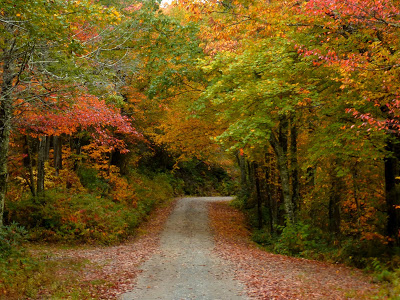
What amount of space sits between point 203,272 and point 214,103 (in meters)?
5.70

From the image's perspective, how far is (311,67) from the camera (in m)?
11.0

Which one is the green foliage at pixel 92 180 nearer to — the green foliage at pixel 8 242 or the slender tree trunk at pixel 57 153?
the slender tree trunk at pixel 57 153

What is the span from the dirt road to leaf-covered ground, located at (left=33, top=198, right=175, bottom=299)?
12.9 inches

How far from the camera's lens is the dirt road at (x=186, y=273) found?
24.7 ft

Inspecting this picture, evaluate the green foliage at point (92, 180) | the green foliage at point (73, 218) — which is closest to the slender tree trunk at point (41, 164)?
the green foliage at point (73, 218)

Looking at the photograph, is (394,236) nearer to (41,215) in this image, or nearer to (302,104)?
(302,104)

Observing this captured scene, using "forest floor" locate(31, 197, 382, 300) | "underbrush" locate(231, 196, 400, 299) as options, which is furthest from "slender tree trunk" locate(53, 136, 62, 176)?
"underbrush" locate(231, 196, 400, 299)

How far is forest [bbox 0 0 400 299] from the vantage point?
24.0ft

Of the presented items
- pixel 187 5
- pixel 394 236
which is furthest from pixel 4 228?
pixel 394 236

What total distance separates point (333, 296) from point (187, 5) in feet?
25.9

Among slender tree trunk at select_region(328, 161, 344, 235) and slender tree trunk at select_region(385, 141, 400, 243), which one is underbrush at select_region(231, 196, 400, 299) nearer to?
slender tree trunk at select_region(385, 141, 400, 243)

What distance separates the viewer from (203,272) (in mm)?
9453

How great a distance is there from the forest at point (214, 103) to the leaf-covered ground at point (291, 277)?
74 cm

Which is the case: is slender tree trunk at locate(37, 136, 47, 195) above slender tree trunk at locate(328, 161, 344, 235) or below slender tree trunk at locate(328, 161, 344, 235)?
above
